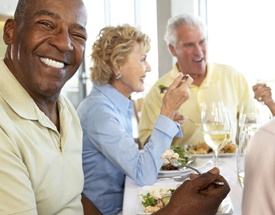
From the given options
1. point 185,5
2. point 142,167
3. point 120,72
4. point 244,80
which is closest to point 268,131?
point 142,167

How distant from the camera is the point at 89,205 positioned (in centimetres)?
166

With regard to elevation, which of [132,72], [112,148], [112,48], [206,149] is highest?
[112,48]

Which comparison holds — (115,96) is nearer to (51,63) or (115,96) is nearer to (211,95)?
(51,63)

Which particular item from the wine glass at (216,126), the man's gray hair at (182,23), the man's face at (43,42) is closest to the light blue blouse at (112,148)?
the wine glass at (216,126)

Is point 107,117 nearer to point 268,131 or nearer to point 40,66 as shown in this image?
point 40,66

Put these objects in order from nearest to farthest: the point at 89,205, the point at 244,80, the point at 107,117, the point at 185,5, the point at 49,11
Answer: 1. the point at 49,11
2. the point at 89,205
3. the point at 107,117
4. the point at 244,80
5. the point at 185,5

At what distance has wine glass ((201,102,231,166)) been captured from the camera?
1.77 meters

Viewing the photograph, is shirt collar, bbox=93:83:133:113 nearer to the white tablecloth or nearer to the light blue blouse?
the light blue blouse

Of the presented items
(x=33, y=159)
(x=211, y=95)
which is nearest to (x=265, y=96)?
(x=211, y=95)

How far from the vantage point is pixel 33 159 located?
1102 mm

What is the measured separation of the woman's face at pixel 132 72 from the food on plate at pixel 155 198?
0.72m

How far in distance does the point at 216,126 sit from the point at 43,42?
2.87ft

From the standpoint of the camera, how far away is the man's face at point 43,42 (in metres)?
1.20

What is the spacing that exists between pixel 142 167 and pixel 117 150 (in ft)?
0.43
